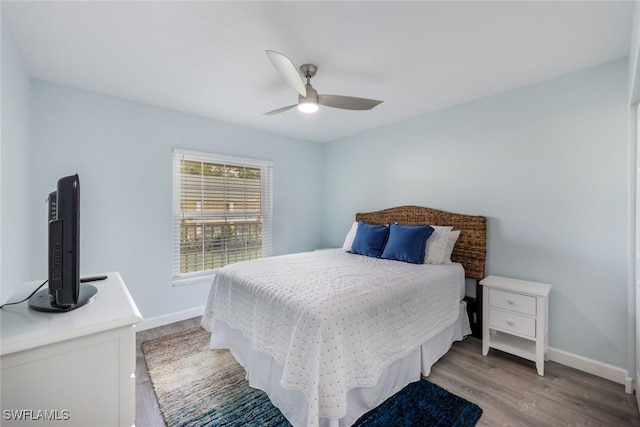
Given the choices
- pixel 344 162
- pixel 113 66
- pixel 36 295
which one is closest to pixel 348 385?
pixel 36 295

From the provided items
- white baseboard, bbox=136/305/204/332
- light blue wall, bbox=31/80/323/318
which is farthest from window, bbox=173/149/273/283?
white baseboard, bbox=136/305/204/332

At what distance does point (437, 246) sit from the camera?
110 inches

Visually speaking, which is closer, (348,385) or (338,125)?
(348,385)

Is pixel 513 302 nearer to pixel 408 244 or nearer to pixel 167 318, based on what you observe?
pixel 408 244

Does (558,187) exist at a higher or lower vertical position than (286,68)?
lower

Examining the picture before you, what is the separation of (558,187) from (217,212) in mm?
3646

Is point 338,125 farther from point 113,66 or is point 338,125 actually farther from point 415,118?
point 113,66

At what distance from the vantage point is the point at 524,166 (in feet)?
8.43

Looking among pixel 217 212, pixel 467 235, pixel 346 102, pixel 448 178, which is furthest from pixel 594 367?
pixel 217 212

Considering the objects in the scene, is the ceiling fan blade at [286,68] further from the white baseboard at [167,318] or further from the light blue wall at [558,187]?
the white baseboard at [167,318]

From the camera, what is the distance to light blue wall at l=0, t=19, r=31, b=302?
1674 mm

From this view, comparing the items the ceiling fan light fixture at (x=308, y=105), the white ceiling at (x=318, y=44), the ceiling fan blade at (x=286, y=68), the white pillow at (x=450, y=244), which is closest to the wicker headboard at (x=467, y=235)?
the white pillow at (x=450, y=244)

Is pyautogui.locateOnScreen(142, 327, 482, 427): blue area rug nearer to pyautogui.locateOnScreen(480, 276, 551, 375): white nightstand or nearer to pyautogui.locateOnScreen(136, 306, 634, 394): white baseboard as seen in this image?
pyautogui.locateOnScreen(480, 276, 551, 375): white nightstand

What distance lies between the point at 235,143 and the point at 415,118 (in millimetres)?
2382
